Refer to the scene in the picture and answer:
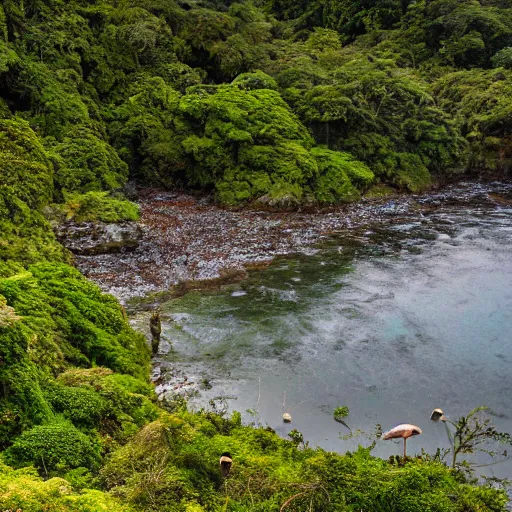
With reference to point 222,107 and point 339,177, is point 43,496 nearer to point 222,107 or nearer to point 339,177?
point 339,177

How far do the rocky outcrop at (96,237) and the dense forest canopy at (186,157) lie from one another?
1.27ft

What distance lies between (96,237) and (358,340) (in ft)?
23.8

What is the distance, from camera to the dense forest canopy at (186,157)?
11.9 ft

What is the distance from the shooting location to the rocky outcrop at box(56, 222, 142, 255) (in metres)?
11.8

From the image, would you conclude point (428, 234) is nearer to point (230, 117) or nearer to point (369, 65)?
point (230, 117)

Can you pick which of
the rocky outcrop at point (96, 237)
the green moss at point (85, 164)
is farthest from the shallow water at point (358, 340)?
the green moss at point (85, 164)

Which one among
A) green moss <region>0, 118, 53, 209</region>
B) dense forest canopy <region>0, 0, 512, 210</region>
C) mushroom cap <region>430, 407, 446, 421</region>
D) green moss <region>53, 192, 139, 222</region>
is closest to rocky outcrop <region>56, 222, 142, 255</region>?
green moss <region>53, 192, 139, 222</region>

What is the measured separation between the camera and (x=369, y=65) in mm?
23734

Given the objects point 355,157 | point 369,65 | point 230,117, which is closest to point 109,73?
point 230,117

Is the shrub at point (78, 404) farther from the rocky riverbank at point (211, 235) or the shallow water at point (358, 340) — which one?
the rocky riverbank at point (211, 235)

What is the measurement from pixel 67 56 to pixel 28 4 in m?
2.46

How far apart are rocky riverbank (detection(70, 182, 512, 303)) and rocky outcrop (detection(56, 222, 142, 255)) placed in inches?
4.0

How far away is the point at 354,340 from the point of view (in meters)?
8.50

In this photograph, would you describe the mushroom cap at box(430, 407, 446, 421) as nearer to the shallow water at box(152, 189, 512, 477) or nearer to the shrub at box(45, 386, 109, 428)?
the shallow water at box(152, 189, 512, 477)
